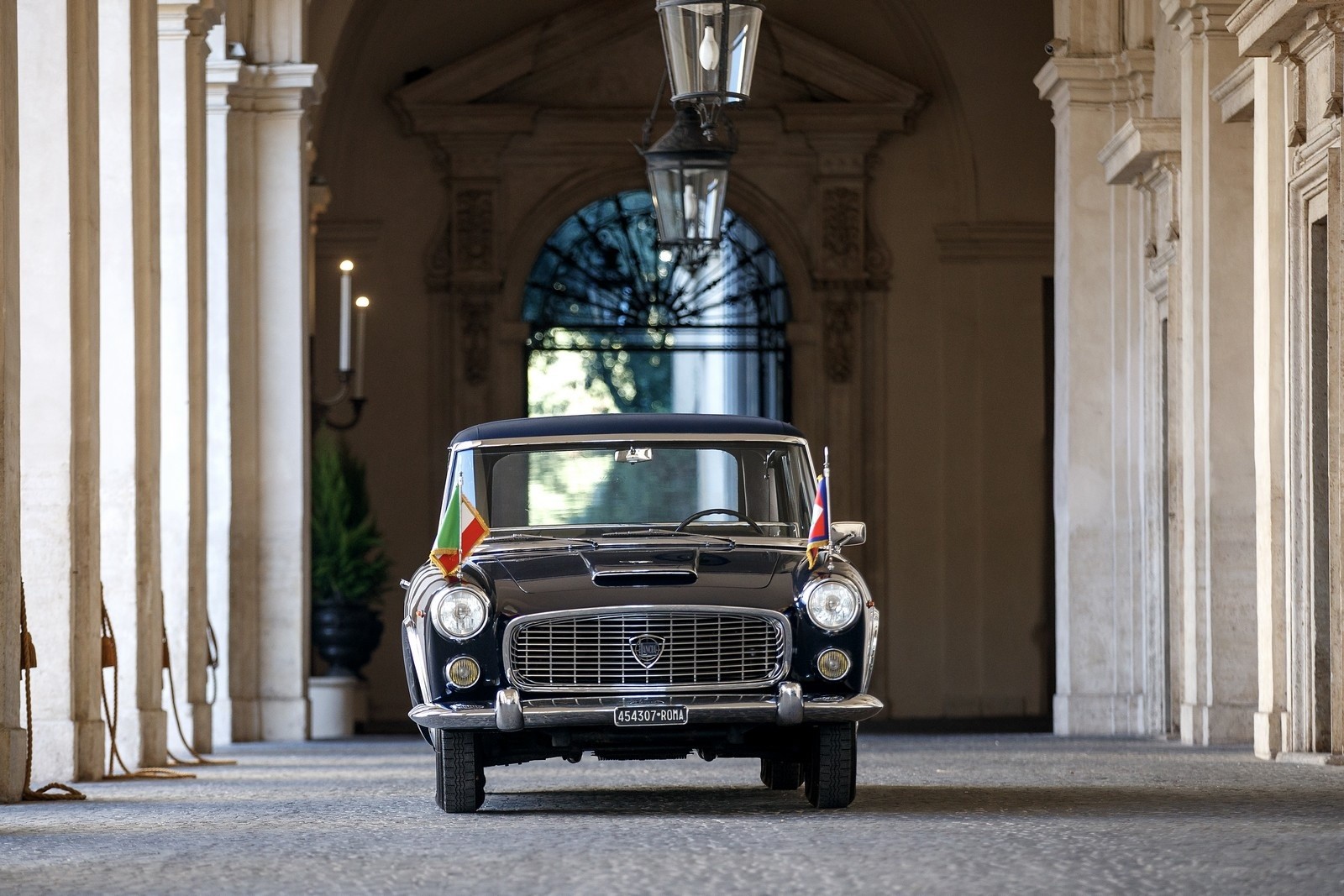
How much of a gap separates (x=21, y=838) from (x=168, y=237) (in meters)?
8.00

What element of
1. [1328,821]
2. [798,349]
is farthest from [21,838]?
[798,349]

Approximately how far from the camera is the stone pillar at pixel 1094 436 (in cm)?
1734

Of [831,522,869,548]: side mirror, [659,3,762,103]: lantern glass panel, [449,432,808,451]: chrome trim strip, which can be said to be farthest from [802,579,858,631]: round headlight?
[659,3,762,103]: lantern glass panel

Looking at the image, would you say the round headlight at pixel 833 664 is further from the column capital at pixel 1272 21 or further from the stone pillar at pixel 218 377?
the stone pillar at pixel 218 377

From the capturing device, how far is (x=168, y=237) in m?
15.2

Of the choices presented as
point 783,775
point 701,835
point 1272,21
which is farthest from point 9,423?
point 1272,21

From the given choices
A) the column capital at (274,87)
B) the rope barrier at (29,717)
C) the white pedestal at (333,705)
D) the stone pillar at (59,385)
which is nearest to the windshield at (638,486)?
the rope barrier at (29,717)

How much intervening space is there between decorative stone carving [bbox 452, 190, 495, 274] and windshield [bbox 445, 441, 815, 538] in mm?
15130

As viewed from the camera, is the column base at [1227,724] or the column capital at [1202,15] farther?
the column capital at [1202,15]

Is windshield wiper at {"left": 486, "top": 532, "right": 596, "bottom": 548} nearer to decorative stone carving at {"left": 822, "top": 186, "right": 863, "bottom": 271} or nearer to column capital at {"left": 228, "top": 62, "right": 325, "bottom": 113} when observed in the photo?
column capital at {"left": 228, "top": 62, "right": 325, "bottom": 113}

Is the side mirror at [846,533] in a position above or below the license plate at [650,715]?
above

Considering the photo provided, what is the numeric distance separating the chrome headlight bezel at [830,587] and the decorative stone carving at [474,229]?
1664cm

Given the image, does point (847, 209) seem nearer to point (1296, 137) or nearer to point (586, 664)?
point (1296, 137)

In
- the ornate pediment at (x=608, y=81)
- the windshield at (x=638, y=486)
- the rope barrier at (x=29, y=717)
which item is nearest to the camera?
the windshield at (x=638, y=486)
